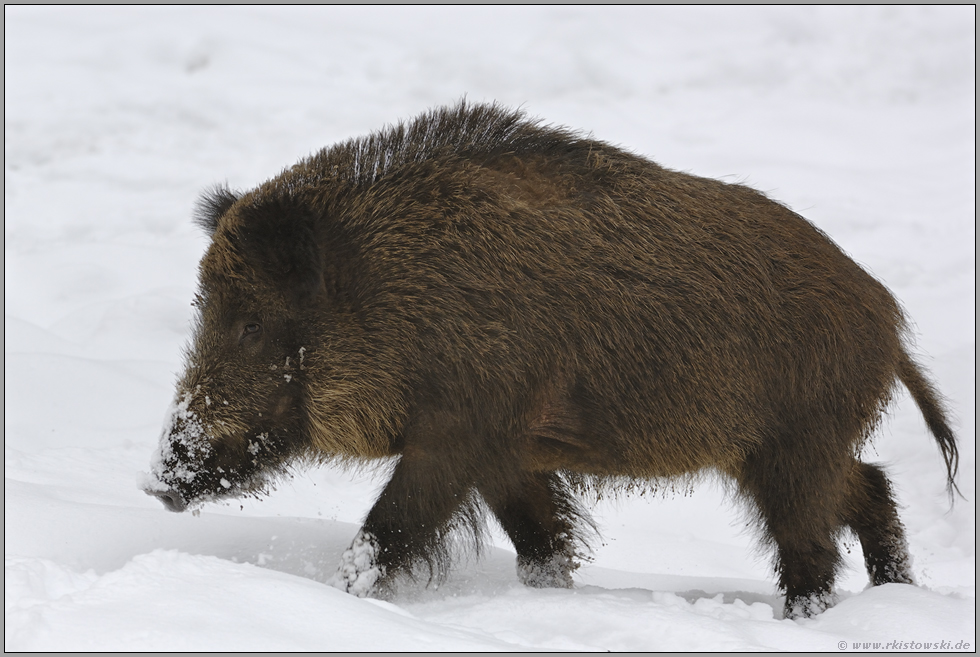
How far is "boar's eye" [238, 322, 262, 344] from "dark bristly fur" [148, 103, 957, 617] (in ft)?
0.04

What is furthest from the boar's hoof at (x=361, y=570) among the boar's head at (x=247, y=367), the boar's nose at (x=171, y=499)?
the boar's nose at (x=171, y=499)

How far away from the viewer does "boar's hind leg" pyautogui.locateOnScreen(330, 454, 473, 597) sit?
3965 mm

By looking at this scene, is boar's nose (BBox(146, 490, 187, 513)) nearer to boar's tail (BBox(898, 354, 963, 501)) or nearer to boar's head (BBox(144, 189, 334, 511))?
boar's head (BBox(144, 189, 334, 511))

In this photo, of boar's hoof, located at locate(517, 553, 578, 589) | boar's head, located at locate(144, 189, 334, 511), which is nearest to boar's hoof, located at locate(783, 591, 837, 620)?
boar's hoof, located at locate(517, 553, 578, 589)

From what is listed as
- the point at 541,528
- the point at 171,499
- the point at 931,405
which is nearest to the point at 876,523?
the point at 931,405

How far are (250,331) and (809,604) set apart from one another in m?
2.77

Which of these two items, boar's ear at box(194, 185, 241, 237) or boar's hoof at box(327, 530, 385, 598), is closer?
boar's hoof at box(327, 530, 385, 598)

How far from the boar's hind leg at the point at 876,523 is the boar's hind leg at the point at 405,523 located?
91.8 inches

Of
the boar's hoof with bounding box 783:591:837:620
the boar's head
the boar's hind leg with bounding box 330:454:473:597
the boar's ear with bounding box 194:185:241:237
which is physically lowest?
the boar's hoof with bounding box 783:591:837:620

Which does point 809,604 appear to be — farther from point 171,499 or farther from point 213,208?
point 213,208

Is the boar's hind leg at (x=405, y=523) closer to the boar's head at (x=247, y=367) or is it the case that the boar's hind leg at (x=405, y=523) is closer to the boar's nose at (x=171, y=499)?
the boar's head at (x=247, y=367)

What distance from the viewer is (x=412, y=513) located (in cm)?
399

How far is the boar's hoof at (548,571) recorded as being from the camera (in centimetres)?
474

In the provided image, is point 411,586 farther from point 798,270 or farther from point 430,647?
point 798,270
